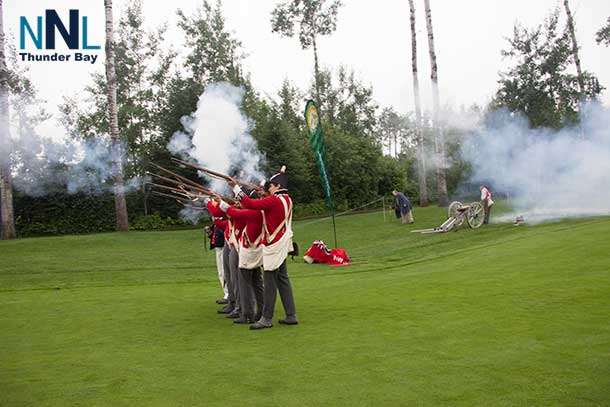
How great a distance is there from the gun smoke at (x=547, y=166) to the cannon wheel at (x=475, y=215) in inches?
57.6

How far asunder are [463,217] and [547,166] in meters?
6.48

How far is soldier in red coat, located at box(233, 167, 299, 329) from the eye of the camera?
716 centimetres

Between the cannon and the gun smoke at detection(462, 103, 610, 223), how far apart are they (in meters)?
1.63

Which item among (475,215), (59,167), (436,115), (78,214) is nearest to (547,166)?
(475,215)

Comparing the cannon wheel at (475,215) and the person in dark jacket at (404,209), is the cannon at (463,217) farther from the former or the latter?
the person in dark jacket at (404,209)

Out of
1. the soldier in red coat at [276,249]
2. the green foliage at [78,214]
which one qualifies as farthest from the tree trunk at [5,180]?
the soldier in red coat at [276,249]

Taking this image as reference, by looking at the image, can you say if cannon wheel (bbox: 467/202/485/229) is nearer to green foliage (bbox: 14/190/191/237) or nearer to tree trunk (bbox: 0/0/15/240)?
green foliage (bbox: 14/190/191/237)

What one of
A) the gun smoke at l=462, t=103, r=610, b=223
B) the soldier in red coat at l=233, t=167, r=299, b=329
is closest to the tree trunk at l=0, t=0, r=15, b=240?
the soldier in red coat at l=233, t=167, r=299, b=329

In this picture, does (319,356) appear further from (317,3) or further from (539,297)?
(317,3)

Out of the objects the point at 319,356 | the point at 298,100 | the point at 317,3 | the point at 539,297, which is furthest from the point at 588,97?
the point at 319,356

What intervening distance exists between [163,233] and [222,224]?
19.6 m

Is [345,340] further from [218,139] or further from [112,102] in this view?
[112,102]

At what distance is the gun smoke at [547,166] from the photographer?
2409 cm

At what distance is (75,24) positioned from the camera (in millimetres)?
23656
